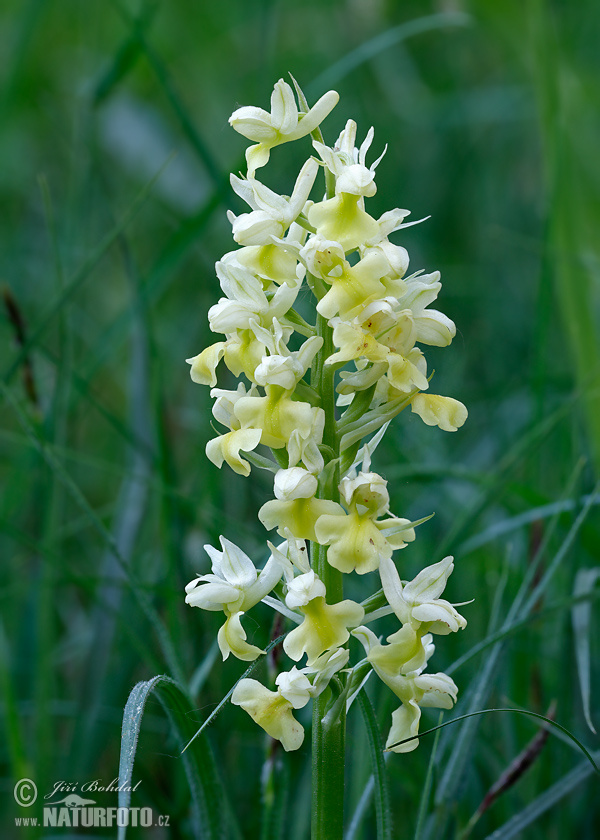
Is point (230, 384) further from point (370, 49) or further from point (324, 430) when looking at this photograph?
point (324, 430)

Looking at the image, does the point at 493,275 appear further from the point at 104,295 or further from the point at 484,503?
the point at 484,503

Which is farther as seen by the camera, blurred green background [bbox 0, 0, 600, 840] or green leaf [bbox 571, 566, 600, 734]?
blurred green background [bbox 0, 0, 600, 840]

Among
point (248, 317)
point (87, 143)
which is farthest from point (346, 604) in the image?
point (87, 143)

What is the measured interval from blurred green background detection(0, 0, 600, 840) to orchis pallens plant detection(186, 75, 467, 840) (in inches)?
6.4

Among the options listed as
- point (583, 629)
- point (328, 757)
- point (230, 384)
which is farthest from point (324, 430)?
point (230, 384)

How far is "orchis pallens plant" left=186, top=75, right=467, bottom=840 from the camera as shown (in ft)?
3.05

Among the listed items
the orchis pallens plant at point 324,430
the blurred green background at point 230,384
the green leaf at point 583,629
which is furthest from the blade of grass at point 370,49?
the green leaf at point 583,629

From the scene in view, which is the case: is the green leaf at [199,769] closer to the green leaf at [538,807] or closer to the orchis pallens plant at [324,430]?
the orchis pallens plant at [324,430]

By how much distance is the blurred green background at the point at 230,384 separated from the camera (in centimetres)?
146

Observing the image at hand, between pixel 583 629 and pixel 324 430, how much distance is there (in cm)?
62

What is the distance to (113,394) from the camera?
3.90 m

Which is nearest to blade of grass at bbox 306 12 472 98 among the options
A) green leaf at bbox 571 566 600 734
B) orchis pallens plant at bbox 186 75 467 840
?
orchis pallens plant at bbox 186 75 467 840

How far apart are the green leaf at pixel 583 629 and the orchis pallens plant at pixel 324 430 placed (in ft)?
0.90

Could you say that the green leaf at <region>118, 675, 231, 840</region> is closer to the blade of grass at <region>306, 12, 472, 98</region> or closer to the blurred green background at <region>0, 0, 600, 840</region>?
the blurred green background at <region>0, 0, 600, 840</region>
